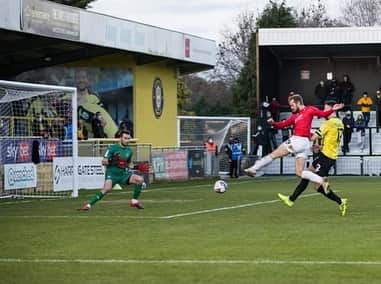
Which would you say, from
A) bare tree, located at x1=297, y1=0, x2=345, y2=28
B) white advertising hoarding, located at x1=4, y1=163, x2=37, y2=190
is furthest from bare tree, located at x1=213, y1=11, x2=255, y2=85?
white advertising hoarding, located at x1=4, y1=163, x2=37, y2=190

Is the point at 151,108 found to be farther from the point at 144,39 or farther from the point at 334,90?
the point at 334,90

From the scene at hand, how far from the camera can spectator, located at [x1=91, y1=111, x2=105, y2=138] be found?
39.6m

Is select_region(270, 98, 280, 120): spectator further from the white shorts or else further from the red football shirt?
the white shorts

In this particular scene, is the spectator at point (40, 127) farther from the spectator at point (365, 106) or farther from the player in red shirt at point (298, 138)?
the spectator at point (365, 106)

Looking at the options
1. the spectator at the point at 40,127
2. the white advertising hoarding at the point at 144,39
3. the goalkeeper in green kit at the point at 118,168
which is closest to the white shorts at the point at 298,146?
the goalkeeper in green kit at the point at 118,168

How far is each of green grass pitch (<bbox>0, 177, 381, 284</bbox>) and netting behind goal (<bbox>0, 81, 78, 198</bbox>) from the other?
4736mm

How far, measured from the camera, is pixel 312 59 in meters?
53.4

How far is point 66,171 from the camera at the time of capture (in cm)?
2694

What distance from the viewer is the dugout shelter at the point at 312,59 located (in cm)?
4834

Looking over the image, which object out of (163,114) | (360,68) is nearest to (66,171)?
(163,114)

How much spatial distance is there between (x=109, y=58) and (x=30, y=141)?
1384 centimetres

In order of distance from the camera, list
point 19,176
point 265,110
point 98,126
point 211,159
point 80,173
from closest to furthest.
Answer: point 19,176, point 80,173, point 98,126, point 211,159, point 265,110

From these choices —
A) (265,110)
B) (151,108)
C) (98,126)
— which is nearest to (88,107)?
(98,126)

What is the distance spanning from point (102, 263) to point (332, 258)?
2664 mm
